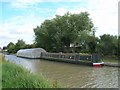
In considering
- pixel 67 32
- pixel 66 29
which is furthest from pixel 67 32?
pixel 66 29

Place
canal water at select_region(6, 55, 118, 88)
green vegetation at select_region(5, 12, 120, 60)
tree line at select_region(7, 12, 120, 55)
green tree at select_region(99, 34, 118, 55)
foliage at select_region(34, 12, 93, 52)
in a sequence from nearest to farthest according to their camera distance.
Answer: canal water at select_region(6, 55, 118, 88) < green tree at select_region(99, 34, 118, 55) < green vegetation at select_region(5, 12, 120, 60) < tree line at select_region(7, 12, 120, 55) < foliage at select_region(34, 12, 93, 52)

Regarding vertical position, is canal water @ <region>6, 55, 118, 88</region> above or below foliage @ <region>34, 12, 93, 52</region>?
below

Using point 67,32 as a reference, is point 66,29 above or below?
above

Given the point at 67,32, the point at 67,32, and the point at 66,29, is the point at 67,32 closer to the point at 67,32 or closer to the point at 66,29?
the point at 67,32

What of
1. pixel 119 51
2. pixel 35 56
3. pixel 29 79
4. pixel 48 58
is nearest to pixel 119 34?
pixel 119 51

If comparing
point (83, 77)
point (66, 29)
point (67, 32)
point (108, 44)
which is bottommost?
point (83, 77)

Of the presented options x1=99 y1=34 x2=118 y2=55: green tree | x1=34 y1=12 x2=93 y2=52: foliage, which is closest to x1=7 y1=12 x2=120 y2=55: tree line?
x1=34 y1=12 x2=93 y2=52: foliage

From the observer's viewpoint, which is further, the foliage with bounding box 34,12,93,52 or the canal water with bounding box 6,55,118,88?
the foliage with bounding box 34,12,93,52

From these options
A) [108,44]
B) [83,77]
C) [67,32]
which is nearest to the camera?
[83,77]

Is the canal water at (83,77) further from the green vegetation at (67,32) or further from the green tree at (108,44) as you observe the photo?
the green vegetation at (67,32)

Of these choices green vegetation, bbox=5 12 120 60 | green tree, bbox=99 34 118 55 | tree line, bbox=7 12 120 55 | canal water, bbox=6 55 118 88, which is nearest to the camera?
canal water, bbox=6 55 118 88

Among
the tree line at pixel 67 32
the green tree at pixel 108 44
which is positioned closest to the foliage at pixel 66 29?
the tree line at pixel 67 32

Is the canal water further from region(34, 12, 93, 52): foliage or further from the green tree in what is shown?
region(34, 12, 93, 52): foliage

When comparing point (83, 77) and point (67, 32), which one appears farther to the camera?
point (67, 32)
